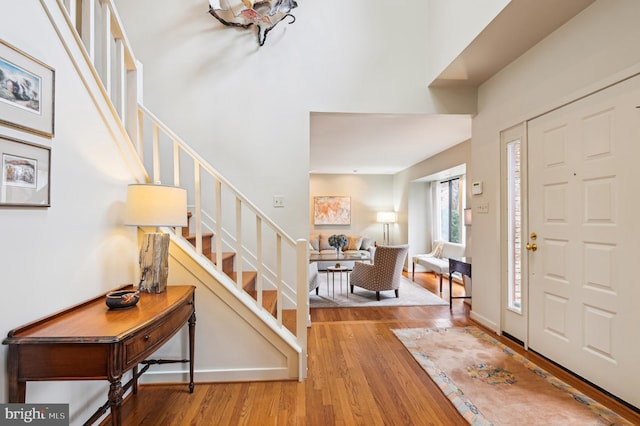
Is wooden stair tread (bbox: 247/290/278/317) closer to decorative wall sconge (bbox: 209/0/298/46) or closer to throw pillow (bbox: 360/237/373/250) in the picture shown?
decorative wall sconge (bbox: 209/0/298/46)

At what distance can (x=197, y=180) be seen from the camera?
212 cm

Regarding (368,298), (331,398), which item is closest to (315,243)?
(368,298)

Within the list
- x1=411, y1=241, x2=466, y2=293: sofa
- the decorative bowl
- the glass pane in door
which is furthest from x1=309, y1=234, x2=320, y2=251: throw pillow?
the decorative bowl

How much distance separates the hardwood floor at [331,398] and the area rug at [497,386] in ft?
0.31

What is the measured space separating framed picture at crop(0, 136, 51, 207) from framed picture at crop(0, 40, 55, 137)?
80 mm

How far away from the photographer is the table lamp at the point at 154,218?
168 cm

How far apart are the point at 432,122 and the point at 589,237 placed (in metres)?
2.20

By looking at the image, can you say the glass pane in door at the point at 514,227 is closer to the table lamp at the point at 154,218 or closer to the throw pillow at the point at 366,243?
the table lamp at the point at 154,218

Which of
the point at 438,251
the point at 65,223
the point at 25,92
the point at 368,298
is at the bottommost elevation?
the point at 368,298

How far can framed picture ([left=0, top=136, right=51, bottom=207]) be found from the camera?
1095 mm

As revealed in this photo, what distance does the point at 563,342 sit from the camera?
86.0 inches

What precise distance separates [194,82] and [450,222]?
18.3ft

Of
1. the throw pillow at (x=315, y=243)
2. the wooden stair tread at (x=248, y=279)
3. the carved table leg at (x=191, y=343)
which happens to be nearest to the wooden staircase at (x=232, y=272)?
the wooden stair tread at (x=248, y=279)

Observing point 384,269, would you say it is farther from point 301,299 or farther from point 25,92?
point 25,92
